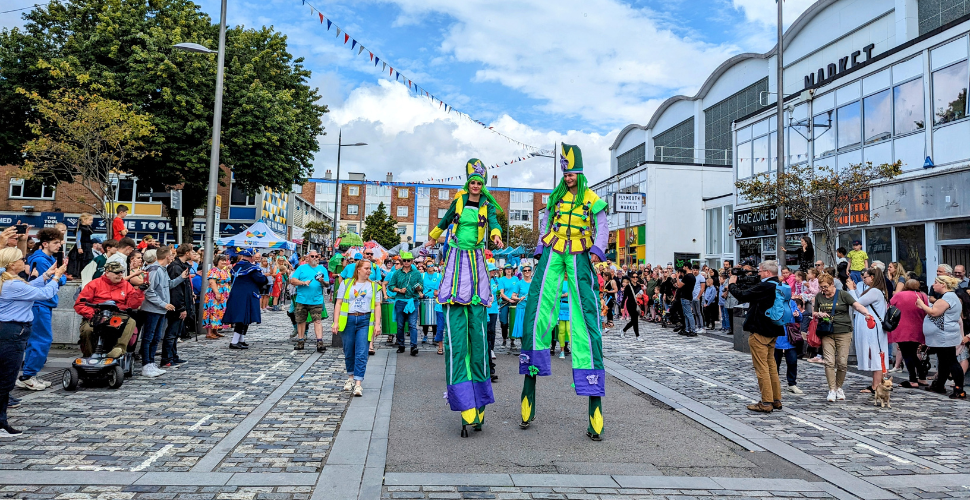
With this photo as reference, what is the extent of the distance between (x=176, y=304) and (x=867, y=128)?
20542mm

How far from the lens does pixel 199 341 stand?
1299 cm

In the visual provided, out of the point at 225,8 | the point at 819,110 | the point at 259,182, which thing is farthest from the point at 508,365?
the point at 259,182

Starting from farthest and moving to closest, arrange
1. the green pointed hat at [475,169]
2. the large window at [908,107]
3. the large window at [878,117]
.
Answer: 1. the large window at [878,117]
2. the large window at [908,107]
3. the green pointed hat at [475,169]

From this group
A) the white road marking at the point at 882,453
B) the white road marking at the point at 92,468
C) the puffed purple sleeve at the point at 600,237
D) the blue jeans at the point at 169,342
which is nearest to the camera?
the white road marking at the point at 92,468

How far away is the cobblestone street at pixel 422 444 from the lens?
14.1ft

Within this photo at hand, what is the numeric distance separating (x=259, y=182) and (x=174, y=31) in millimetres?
6736

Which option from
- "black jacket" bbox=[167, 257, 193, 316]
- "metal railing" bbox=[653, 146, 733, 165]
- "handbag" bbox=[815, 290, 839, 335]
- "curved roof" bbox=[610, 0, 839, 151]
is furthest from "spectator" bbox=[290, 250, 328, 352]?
"metal railing" bbox=[653, 146, 733, 165]

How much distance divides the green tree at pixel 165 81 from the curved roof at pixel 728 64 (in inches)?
913

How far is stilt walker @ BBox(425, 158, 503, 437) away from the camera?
5.86 metres

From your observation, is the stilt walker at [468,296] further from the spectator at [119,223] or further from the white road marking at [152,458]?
the spectator at [119,223]

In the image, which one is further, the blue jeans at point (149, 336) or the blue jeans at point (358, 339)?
the blue jeans at point (149, 336)

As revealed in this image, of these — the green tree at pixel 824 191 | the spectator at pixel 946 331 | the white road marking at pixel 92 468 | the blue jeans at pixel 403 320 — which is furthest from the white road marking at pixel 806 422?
the green tree at pixel 824 191

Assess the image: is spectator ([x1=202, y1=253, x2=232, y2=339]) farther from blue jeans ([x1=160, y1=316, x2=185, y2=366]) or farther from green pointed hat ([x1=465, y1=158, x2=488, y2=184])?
green pointed hat ([x1=465, y1=158, x2=488, y2=184])

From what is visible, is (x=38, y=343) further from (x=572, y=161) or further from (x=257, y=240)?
(x=257, y=240)
